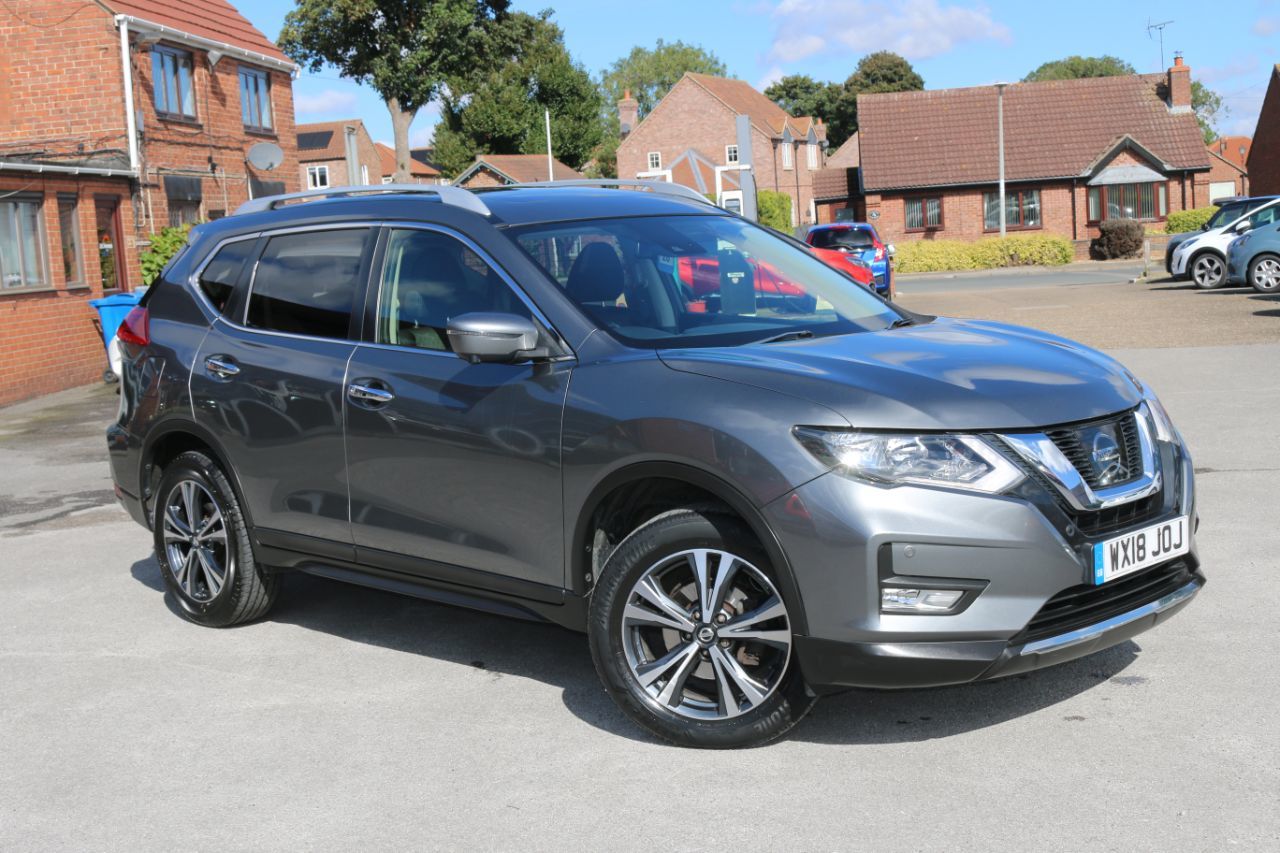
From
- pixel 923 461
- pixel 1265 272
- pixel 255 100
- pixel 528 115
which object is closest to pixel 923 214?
pixel 528 115

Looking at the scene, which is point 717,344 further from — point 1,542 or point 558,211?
point 1,542

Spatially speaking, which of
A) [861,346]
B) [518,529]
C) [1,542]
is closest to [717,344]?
[861,346]

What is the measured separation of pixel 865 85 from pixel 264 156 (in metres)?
93.6

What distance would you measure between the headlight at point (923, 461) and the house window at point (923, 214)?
58.4 m

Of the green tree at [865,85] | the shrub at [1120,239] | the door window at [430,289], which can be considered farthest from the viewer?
the green tree at [865,85]

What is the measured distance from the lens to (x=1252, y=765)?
424cm

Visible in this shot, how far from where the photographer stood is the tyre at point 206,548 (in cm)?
617

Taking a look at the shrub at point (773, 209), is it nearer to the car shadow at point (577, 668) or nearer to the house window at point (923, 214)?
the house window at point (923, 214)

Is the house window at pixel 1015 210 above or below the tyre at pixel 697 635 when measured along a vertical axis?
above

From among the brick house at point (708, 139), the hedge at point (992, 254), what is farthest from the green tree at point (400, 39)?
the brick house at point (708, 139)

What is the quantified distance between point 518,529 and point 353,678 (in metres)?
1.15

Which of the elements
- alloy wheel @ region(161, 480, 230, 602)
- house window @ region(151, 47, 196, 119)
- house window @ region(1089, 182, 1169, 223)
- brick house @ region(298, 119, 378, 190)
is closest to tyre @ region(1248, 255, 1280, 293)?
house window @ region(151, 47, 196, 119)

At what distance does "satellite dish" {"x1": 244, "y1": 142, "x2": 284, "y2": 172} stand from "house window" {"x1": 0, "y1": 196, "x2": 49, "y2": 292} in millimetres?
5531

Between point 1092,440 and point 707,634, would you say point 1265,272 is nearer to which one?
point 1092,440
